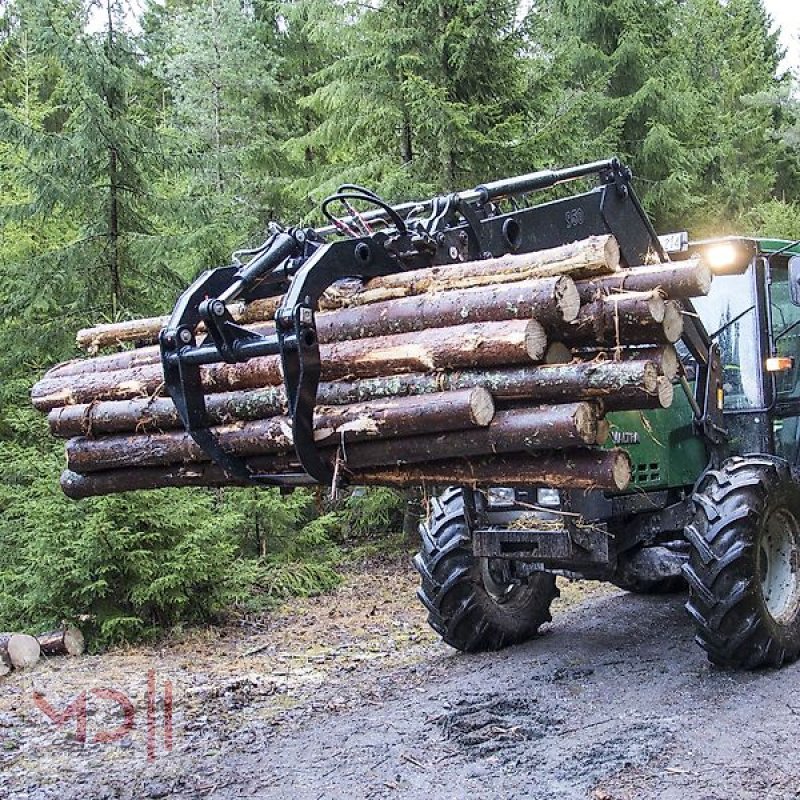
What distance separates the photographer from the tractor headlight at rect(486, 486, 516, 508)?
6.28 meters

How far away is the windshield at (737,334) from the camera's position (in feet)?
21.9

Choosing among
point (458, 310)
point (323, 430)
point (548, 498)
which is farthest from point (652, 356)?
point (548, 498)

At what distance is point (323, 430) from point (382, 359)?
44cm

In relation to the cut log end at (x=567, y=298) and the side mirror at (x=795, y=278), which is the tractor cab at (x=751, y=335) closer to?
the side mirror at (x=795, y=278)

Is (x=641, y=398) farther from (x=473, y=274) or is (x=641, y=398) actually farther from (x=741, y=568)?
(x=741, y=568)

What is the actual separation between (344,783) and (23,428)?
5868 mm

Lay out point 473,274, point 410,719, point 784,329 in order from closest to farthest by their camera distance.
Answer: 1. point 473,274
2. point 410,719
3. point 784,329

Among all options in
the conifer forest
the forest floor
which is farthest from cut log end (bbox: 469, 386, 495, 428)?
the conifer forest

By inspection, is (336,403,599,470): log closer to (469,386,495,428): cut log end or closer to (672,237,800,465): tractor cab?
(469,386,495,428): cut log end

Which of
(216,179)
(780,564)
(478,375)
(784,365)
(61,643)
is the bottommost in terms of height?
(61,643)

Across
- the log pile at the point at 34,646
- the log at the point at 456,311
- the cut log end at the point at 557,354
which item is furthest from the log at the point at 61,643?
the cut log end at the point at 557,354

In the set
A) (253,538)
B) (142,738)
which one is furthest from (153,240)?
(142,738)

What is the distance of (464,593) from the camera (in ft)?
22.2

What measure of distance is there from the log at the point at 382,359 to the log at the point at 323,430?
17 cm
